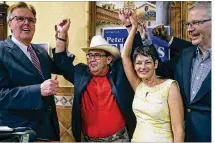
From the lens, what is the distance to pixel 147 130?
1682 millimetres

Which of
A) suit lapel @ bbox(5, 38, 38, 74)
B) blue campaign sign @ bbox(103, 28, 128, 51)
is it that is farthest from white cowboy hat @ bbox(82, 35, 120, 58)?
suit lapel @ bbox(5, 38, 38, 74)

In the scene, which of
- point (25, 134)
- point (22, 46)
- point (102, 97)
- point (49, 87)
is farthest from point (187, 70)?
point (22, 46)

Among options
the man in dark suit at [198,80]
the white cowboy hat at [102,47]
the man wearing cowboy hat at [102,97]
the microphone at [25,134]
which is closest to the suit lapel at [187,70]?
the man in dark suit at [198,80]

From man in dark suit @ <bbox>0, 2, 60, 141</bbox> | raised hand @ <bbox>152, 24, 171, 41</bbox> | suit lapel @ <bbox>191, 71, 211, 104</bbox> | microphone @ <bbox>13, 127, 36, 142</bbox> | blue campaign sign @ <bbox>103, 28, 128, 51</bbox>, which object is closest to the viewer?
microphone @ <bbox>13, 127, 36, 142</bbox>

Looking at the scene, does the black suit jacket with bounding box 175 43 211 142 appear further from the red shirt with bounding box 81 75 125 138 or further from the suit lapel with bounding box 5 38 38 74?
the suit lapel with bounding box 5 38 38 74

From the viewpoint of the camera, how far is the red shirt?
6.26 feet

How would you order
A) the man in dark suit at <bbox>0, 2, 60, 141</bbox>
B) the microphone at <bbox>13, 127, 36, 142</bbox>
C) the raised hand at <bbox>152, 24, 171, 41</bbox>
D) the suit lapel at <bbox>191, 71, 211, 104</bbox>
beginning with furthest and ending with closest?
the raised hand at <bbox>152, 24, 171, 41</bbox> < the man in dark suit at <bbox>0, 2, 60, 141</bbox> < the suit lapel at <bbox>191, 71, 211, 104</bbox> < the microphone at <bbox>13, 127, 36, 142</bbox>

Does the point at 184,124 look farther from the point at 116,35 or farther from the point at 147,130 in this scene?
the point at 116,35

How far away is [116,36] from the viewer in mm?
2391

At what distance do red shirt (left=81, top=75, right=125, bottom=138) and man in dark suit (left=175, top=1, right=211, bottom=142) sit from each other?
0.48m

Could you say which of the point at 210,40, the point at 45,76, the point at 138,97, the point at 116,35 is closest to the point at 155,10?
the point at 116,35

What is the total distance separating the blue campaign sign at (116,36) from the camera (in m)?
2.37

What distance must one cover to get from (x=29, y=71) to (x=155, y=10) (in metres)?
1.15

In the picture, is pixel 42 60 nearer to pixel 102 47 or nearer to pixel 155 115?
pixel 102 47
